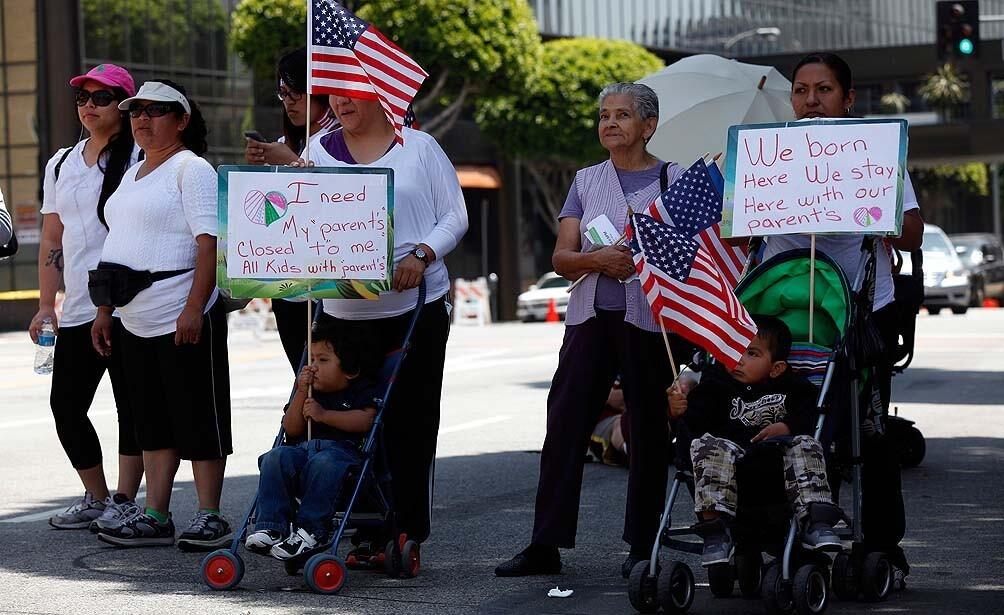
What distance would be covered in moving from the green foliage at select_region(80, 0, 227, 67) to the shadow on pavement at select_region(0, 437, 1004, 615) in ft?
106

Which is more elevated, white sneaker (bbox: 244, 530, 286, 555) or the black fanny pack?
the black fanny pack

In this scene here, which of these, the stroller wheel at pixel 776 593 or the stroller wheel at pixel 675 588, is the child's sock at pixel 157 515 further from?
the stroller wheel at pixel 776 593

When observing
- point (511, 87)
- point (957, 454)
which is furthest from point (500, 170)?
point (957, 454)

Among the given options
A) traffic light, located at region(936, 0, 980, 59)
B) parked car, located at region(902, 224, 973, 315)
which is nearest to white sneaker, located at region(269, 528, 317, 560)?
traffic light, located at region(936, 0, 980, 59)

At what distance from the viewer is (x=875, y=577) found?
618cm

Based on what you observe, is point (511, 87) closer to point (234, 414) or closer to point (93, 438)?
point (234, 414)

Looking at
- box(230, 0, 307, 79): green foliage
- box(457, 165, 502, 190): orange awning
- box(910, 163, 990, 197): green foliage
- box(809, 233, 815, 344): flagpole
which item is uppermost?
box(230, 0, 307, 79): green foliage

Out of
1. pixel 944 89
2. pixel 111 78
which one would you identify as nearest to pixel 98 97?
Result: pixel 111 78

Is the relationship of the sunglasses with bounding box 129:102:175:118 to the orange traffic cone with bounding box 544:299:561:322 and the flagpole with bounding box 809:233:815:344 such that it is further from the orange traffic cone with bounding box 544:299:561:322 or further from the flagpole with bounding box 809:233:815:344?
the orange traffic cone with bounding box 544:299:561:322

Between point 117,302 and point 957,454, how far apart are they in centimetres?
602

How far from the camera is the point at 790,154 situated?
635 cm

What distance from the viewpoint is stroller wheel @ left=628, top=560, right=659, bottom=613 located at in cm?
589

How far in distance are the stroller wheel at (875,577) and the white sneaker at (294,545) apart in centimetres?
202

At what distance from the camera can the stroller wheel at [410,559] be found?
6789mm
